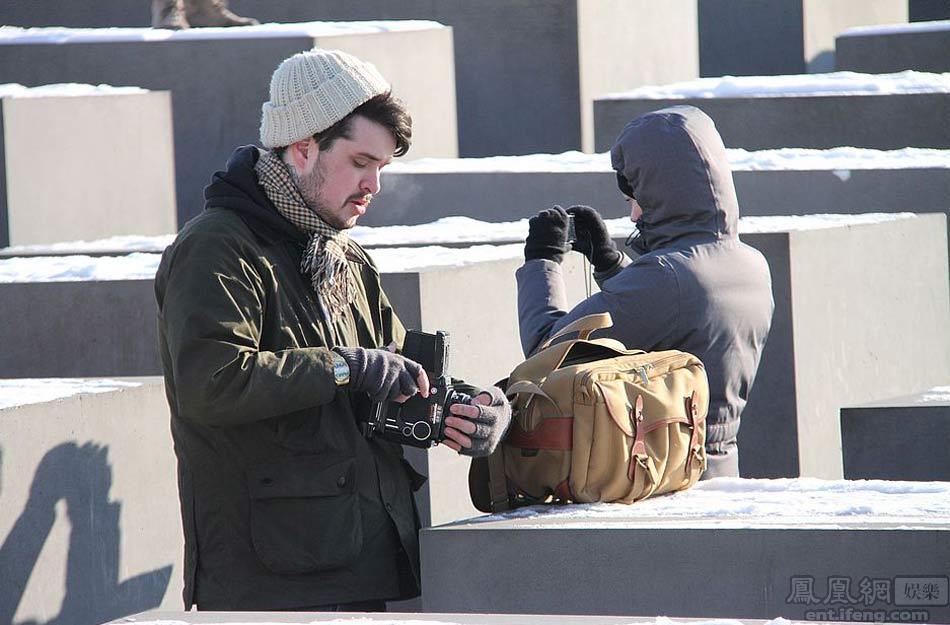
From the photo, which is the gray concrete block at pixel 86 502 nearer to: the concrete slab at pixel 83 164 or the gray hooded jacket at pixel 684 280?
the gray hooded jacket at pixel 684 280

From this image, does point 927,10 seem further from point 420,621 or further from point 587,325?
point 420,621

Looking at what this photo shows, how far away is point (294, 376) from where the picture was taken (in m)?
2.81

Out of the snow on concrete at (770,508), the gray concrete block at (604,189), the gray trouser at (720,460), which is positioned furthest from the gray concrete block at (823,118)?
the snow on concrete at (770,508)

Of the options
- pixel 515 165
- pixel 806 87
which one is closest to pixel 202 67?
pixel 515 165

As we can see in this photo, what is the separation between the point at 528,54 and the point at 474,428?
1025cm

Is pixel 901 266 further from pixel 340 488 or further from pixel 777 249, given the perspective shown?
pixel 340 488

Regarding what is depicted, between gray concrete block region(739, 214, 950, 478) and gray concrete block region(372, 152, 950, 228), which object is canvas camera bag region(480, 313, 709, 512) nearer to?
gray concrete block region(739, 214, 950, 478)

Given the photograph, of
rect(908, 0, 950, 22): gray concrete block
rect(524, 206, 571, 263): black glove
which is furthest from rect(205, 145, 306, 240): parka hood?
rect(908, 0, 950, 22): gray concrete block

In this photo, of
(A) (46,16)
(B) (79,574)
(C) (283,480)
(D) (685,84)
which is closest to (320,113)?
(C) (283,480)

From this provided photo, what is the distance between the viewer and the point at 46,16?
14.1 meters

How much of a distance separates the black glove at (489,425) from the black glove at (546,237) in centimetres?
68

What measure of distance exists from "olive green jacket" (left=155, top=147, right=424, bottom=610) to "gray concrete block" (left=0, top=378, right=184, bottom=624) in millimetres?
709

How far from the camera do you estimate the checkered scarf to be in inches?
116

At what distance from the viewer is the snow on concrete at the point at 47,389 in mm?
3732
